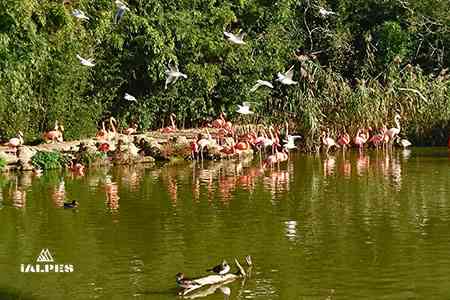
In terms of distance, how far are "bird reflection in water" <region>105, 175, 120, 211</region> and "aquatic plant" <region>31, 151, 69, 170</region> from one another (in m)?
2.04

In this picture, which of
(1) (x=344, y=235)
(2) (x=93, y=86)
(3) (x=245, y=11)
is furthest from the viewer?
(3) (x=245, y=11)

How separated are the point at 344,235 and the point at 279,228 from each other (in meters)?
0.84

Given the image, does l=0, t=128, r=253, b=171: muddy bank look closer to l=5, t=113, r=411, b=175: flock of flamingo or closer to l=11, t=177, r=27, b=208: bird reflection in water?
l=5, t=113, r=411, b=175: flock of flamingo

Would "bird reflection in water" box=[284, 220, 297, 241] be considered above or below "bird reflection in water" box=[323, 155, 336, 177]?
below

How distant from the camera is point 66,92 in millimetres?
21562

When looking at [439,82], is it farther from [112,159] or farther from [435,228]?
[435,228]

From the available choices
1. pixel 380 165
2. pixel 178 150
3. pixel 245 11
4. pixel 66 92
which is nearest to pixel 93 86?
pixel 66 92

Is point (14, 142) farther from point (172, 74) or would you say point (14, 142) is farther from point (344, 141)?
point (344, 141)

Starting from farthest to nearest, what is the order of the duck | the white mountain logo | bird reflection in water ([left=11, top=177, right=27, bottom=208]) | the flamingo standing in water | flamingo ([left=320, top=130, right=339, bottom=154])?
flamingo ([left=320, top=130, right=339, bottom=154]) → the flamingo standing in water → bird reflection in water ([left=11, top=177, right=27, bottom=208]) → the duck → the white mountain logo

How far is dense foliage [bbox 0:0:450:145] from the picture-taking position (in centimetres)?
2142

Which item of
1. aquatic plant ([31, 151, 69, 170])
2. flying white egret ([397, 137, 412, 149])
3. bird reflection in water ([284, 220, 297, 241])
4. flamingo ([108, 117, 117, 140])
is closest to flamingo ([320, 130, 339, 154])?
flying white egret ([397, 137, 412, 149])

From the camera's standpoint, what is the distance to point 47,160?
18188 mm
